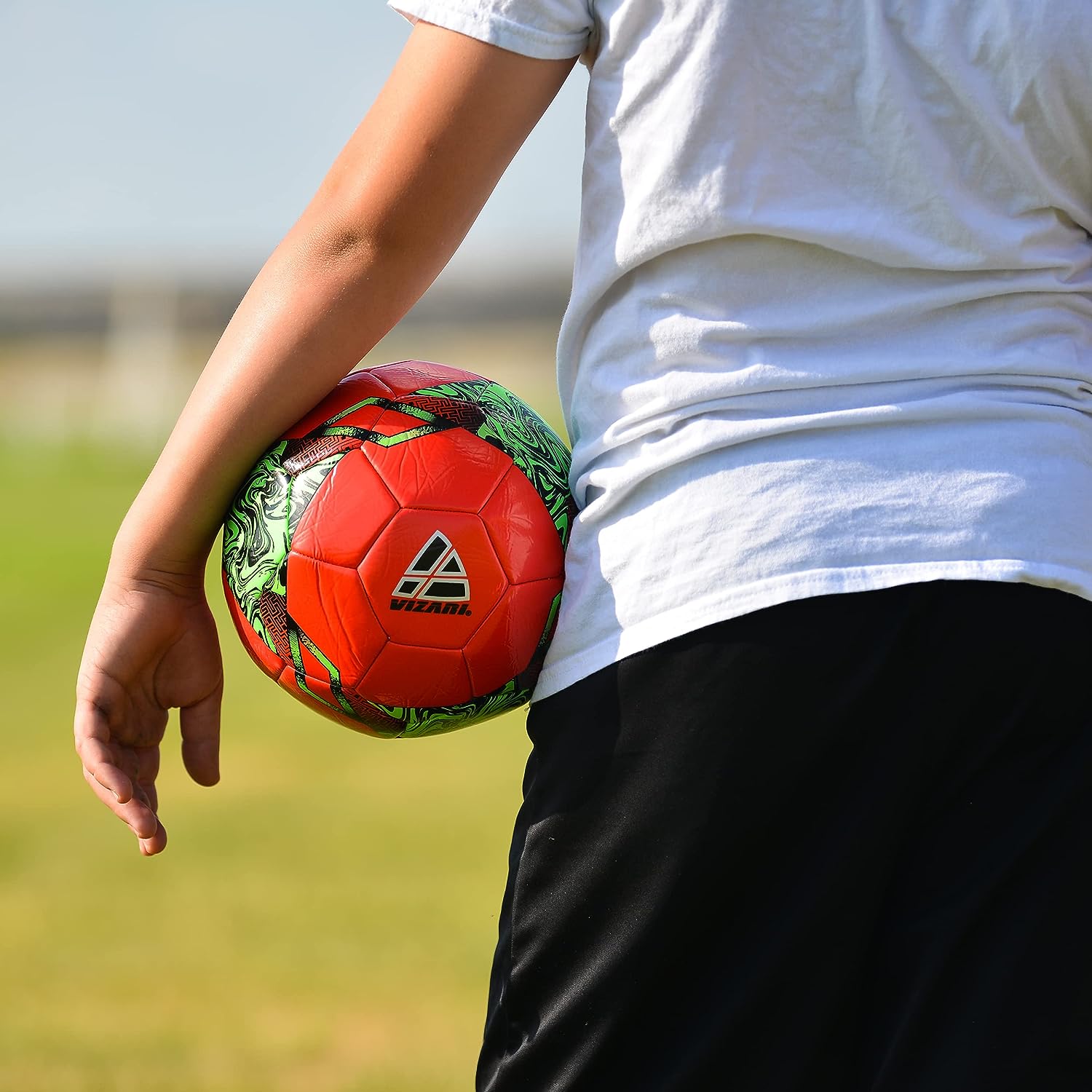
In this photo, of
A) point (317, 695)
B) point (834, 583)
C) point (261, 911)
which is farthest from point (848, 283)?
point (261, 911)

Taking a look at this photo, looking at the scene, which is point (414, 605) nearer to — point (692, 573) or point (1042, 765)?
point (692, 573)

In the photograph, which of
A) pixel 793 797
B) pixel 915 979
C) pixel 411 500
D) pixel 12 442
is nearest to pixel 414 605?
pixel 411 500

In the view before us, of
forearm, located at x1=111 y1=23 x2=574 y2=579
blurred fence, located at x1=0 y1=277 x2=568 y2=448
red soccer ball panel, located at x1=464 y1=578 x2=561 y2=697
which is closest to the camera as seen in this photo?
forearm, located at x1=111 y1=23 x2=574 y2=579

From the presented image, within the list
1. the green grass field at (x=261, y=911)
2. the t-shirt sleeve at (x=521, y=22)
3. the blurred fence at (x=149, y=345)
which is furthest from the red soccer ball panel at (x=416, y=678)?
the blurred fence at (x=149, y=345)

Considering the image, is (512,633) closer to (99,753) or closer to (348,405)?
(348,405)

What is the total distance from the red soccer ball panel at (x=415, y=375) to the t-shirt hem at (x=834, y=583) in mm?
491

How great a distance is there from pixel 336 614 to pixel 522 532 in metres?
0.22

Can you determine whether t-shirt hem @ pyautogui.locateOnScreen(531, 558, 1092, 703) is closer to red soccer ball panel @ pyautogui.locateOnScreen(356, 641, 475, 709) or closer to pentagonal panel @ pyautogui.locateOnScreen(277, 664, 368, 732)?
red soccer ball panel @ pyautogui.locateOnScreen(356, 641, 475, 709)

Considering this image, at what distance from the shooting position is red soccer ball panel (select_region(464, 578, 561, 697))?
139cm

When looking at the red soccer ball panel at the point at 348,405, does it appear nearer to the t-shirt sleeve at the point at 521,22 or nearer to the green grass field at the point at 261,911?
the t-shirt sleeve at the point at 521,22

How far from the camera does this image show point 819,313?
1186 mm

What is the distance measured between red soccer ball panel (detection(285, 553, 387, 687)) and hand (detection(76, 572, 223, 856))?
0.38ft

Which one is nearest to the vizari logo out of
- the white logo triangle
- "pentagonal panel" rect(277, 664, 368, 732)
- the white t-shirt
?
the white logo triangle

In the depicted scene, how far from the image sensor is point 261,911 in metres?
3.91
